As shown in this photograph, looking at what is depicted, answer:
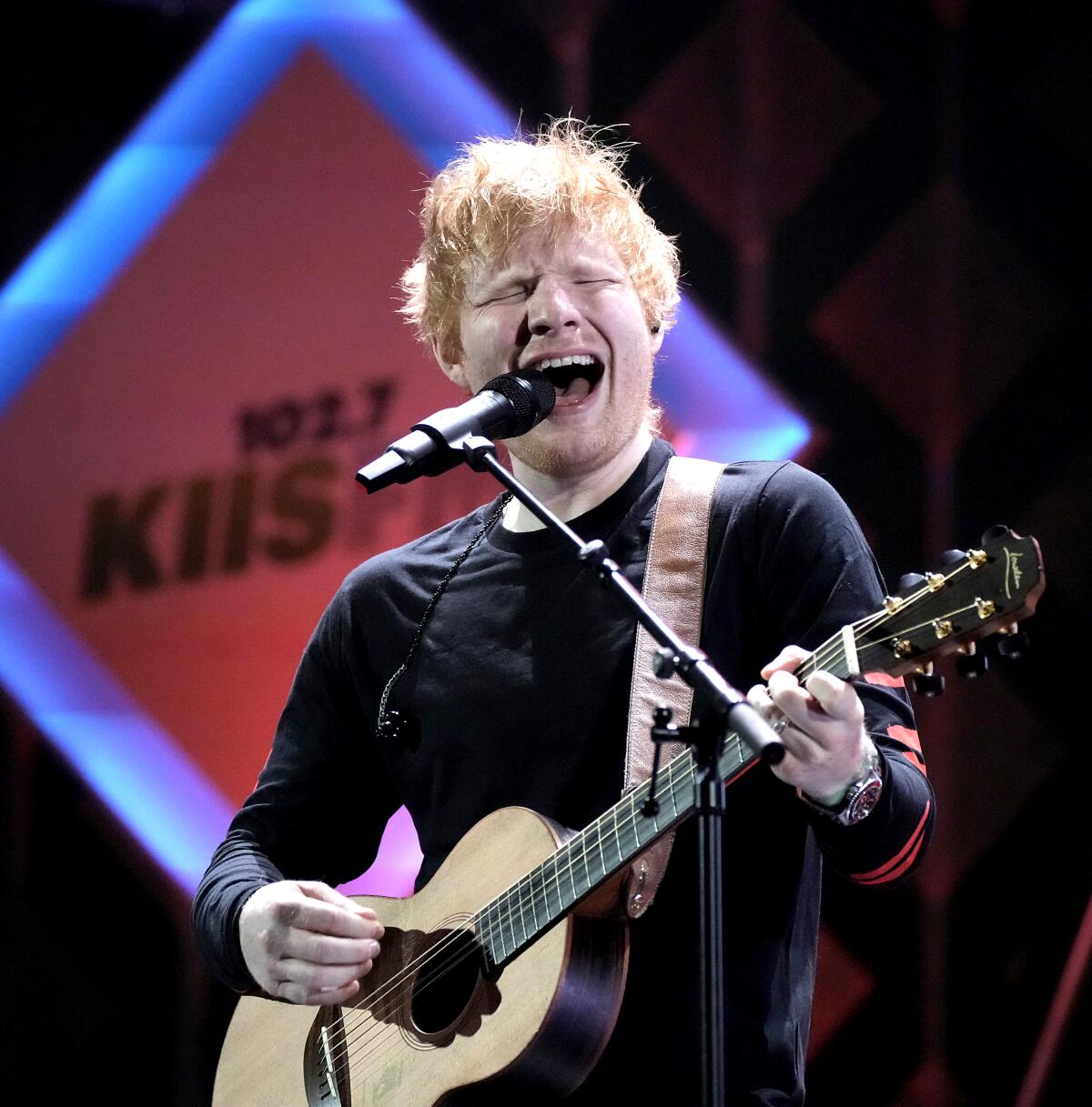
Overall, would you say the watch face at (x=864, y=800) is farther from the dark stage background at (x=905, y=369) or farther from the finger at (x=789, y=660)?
the dark stage background at (x=905, y=369)

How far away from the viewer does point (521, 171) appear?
7.87ft

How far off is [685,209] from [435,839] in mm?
1687

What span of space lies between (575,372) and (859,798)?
933 mm

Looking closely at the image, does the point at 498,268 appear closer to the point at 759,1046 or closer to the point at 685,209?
the point at 685,209

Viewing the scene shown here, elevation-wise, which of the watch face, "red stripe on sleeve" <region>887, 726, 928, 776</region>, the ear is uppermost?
the ear

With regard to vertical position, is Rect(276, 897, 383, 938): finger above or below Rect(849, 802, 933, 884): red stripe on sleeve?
above

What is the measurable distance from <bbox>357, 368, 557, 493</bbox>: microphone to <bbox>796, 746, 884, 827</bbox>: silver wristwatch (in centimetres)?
58

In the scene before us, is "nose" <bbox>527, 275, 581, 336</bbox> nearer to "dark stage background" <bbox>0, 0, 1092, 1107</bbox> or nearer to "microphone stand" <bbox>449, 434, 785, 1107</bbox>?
"microphone stand" <bbox>449, 434, 785, 1107</bbox>

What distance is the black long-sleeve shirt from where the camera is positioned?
184 centimetres

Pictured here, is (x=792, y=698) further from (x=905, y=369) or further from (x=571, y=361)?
(x=905, y=369)

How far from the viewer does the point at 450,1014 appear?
1962 mm

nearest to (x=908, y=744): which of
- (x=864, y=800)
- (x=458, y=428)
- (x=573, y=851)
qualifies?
(x=864, y=800)

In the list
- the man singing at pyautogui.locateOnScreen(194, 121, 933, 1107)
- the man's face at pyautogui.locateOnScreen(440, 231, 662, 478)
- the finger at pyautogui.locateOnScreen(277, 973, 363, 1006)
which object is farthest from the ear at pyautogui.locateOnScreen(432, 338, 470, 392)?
the finger at pyautogui.locateOnScreen(277, 973, 363, 1006)

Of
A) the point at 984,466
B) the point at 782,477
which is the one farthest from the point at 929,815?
the point at 984,466
